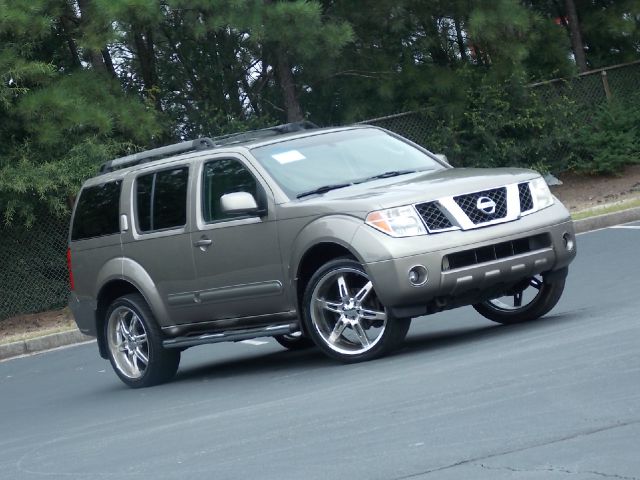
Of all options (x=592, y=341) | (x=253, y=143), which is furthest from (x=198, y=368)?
(x=592, y=341)

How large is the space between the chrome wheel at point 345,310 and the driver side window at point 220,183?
1.10 meters

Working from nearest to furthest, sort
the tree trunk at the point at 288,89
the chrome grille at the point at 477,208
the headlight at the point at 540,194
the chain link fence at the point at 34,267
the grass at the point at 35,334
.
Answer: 1. the chrome grille at the point at 477,208
2. the headlight at the point at 540,194
3. the grass at the point at 35,334
4. the chain link fence at the point at 34,267
5. the tree trunk at the point at 288,89

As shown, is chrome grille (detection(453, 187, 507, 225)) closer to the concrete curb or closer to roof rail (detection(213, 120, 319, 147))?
roof rail (detection(213, 120, 319, 147))

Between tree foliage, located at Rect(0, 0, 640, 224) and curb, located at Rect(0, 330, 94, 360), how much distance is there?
3.26 m

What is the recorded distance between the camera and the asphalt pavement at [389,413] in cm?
628

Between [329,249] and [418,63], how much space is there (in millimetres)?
16062


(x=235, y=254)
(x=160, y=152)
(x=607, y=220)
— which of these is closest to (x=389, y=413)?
(x=235, y=254)

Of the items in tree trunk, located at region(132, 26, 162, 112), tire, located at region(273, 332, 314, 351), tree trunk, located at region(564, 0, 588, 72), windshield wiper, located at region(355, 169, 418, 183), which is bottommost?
tire, located at region(273, 332, 314, 351)

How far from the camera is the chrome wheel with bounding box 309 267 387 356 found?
9.66 meters

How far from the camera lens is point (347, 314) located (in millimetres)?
9711

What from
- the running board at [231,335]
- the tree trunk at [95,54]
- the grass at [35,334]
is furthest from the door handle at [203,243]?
the tree trunk at [95,54]

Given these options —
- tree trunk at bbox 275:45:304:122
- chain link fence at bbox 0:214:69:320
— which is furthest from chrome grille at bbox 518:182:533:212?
tree trunk at bbox 275:45:304:122

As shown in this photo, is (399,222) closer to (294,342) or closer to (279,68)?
(294,342)

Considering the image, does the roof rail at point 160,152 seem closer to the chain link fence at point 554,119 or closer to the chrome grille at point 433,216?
the chrome grille at point 433,216
